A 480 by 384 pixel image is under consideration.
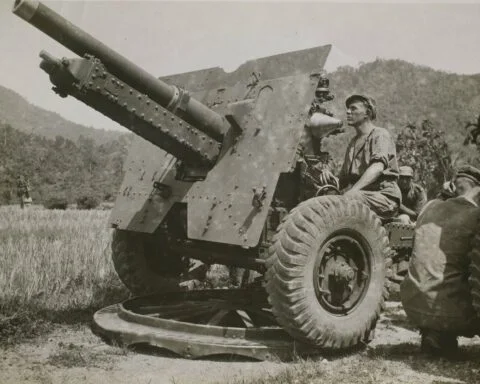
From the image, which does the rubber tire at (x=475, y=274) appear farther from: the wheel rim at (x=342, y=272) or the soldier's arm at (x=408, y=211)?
the soldier's arm at (x=408, y=211)

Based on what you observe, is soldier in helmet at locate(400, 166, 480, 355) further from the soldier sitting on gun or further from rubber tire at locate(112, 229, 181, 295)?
rubber tire at locate(112, 229, 181, 295)

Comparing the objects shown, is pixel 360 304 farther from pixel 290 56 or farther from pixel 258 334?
pixel 290 56

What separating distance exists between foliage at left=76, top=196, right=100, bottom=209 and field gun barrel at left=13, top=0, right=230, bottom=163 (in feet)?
76.7

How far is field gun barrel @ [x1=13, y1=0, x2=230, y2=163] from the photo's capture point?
4352 millimetres

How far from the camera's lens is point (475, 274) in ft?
13.5

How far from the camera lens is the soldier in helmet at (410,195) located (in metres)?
8.60

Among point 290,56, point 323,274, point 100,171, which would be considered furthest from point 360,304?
point 100,171

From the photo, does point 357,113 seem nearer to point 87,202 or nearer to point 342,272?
point 342,272

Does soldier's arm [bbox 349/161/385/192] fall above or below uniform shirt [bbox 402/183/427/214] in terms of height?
below

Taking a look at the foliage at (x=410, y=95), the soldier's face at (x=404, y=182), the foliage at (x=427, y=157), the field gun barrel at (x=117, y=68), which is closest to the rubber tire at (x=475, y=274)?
the field gun barrel at (x=117, y=68)

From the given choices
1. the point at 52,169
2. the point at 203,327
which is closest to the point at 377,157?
the point at 203,327

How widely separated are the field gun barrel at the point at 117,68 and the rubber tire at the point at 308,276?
1.37m

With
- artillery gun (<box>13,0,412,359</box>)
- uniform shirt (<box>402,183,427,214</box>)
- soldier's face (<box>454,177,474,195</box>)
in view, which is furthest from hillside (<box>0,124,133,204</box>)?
soldier's face (<box>454,177,474,195</box>)

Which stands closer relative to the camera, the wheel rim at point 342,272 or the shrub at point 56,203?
the wheel rim at point 342,272
